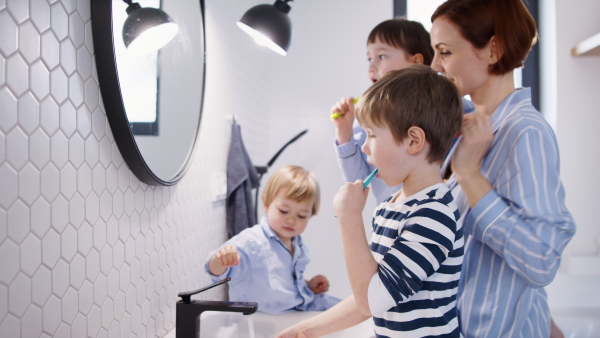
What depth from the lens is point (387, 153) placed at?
77 centimetres

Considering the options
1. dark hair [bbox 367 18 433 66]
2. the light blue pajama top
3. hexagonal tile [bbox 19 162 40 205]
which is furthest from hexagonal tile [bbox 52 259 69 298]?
dark hair [bbox 367 18 433 66]

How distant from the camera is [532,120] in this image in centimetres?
83

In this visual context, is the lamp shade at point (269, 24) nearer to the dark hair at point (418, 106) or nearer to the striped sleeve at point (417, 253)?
the dark hair at point (418, 106)

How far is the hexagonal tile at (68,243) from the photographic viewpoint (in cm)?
67

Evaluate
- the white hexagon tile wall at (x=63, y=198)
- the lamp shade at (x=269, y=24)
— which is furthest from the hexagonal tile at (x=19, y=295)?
the lamp shade at (x=269, y=24)

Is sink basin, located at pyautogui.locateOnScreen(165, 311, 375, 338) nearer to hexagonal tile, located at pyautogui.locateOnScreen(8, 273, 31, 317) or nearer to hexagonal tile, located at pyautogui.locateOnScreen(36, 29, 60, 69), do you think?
hexagonal tile, located at pyautogui.locateOnScreen(8, 273, 31, 317)

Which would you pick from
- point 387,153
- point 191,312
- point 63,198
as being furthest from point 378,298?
point 63,198

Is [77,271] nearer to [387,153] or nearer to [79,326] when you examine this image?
[79,326]

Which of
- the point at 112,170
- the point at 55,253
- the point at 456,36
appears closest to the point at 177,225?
the point at 112,170

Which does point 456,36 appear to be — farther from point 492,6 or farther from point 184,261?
point 184,261

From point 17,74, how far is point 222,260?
2.22 feet

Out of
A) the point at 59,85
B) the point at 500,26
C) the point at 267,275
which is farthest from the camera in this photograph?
the point at 267,275

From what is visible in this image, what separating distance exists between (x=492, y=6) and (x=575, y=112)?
4.75 feet

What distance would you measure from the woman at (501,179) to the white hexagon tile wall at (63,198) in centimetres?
64
